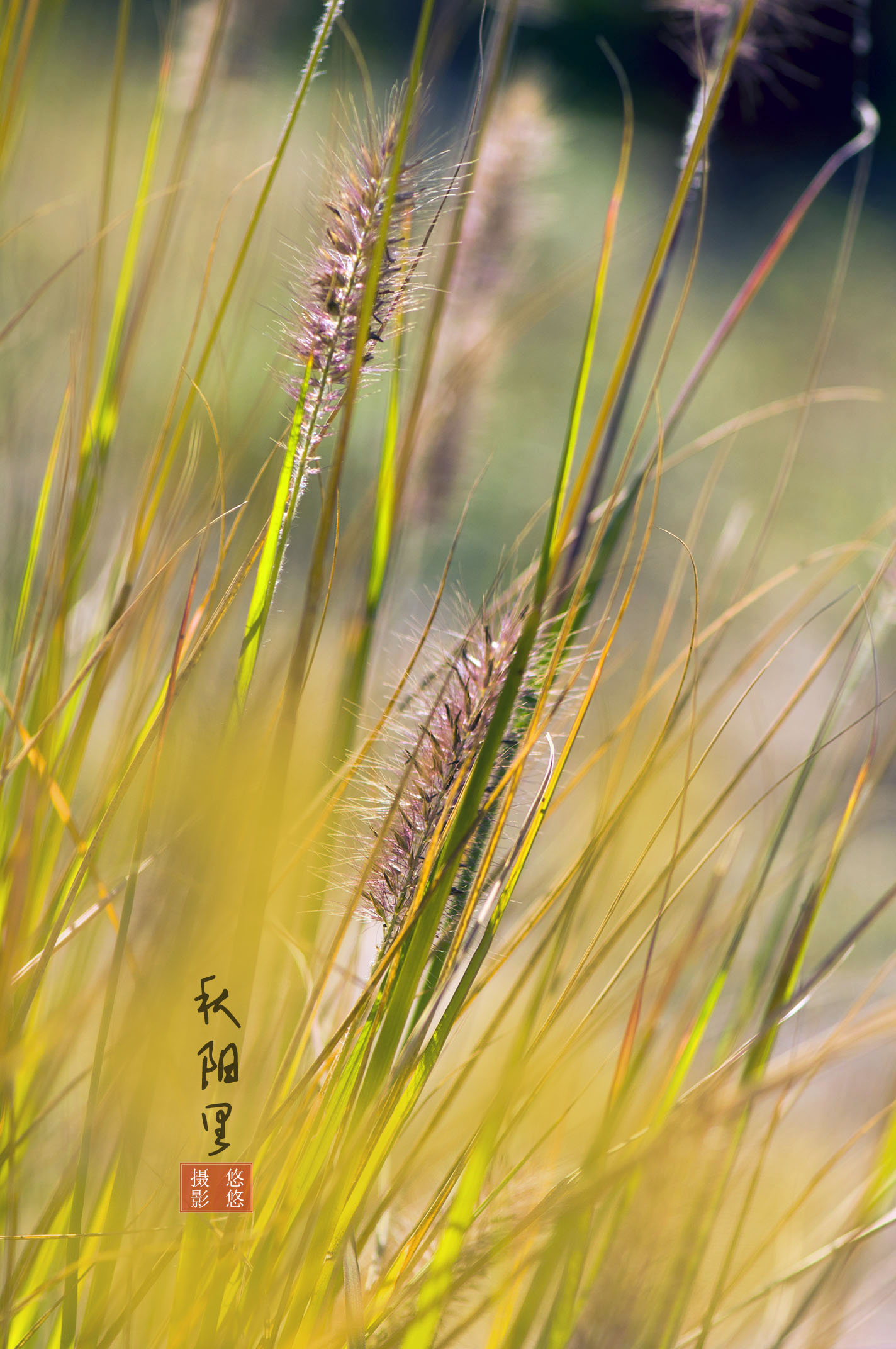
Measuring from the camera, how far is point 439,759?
0.26 metres

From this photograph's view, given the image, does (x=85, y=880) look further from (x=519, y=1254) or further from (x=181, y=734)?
(x=519, y=1254)

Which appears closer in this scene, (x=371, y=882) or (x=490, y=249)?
(x=371, y=882)

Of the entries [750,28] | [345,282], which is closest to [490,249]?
[750,28]

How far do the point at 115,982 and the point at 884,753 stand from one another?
270 millimetres

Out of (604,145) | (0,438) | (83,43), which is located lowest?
(0,438)

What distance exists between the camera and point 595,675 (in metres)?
0.25

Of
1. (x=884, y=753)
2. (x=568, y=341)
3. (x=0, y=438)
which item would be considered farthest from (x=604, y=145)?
(x=884, y=753)

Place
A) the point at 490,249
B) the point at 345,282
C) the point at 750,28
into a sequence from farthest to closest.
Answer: the point at 490,249 → the point at 750,28 → the point at 345,282

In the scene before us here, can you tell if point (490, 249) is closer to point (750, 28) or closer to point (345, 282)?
point (750, 28)

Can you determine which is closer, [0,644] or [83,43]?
[0,644]

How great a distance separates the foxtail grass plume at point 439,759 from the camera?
25 cm

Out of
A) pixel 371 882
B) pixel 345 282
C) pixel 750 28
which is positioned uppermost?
pixel 750 28

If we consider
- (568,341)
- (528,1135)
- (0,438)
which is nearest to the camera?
(528,1135)

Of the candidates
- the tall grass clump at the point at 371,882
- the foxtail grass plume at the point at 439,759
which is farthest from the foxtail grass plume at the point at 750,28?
the foxtail grass plume at the point at 439,759
